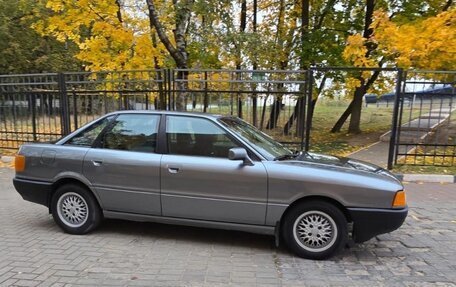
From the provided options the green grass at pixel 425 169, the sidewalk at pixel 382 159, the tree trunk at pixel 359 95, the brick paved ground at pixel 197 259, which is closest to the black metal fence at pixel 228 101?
the green grass at pixel 425 169

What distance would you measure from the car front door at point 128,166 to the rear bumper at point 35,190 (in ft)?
2.16

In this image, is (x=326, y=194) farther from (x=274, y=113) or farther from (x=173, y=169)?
(x=274, y=113)

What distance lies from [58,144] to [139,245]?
1.77 metres

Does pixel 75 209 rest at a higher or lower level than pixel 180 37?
lower

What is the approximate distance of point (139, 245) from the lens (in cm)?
465

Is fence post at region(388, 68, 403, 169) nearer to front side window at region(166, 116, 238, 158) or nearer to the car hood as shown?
the car hood

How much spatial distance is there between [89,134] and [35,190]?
1.03m

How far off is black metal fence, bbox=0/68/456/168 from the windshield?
4.01 metres

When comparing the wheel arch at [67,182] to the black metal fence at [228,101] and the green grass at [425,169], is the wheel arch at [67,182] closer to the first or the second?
the black metal fence at [228,101]

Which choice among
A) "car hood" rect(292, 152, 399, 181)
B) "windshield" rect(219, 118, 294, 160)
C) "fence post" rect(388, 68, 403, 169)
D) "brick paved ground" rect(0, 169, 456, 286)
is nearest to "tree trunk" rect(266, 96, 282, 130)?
"fence post" rect(388, 68, 403, 169)

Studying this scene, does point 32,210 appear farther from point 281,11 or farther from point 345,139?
point 281,11

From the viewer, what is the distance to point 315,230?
4289 millimetres

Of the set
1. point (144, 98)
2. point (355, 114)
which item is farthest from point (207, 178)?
point (355, 114)

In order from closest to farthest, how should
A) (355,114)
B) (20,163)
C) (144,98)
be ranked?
1. (20,163)
2. (144,98)
3. (355,114)
